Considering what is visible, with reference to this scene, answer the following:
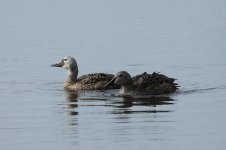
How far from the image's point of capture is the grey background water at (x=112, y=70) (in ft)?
52.6

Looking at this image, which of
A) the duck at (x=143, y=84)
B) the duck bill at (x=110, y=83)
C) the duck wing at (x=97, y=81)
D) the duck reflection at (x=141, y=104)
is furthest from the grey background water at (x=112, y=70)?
the duck wing at (x=97, y=81)

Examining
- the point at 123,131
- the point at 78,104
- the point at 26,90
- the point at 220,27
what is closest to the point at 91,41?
the point at 220,27

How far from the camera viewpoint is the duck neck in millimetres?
23609

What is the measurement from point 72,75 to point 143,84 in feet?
9.42

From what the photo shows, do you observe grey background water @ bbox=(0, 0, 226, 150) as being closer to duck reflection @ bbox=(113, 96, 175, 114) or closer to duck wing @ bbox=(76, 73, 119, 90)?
duck reflection @ bbox=(113, 96, 175, 114)

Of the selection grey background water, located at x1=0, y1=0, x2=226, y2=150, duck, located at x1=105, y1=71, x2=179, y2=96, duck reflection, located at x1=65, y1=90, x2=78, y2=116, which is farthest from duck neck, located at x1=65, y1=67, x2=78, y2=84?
duck, located at x1=105, y1=71, x2=179, y2=96

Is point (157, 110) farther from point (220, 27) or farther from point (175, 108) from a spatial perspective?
point (220, 27)

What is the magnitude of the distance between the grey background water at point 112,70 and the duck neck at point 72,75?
0.93 feet

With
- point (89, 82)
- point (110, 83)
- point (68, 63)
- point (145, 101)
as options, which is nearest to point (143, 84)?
point (110, 83)

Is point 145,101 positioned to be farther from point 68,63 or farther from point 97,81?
point 68,63

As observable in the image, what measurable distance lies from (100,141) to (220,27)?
20547 mm

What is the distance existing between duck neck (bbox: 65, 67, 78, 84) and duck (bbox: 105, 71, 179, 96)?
6.01 ft

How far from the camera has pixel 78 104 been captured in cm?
2025

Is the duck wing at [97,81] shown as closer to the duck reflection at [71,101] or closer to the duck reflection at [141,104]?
the duck reflection at [71,101]
